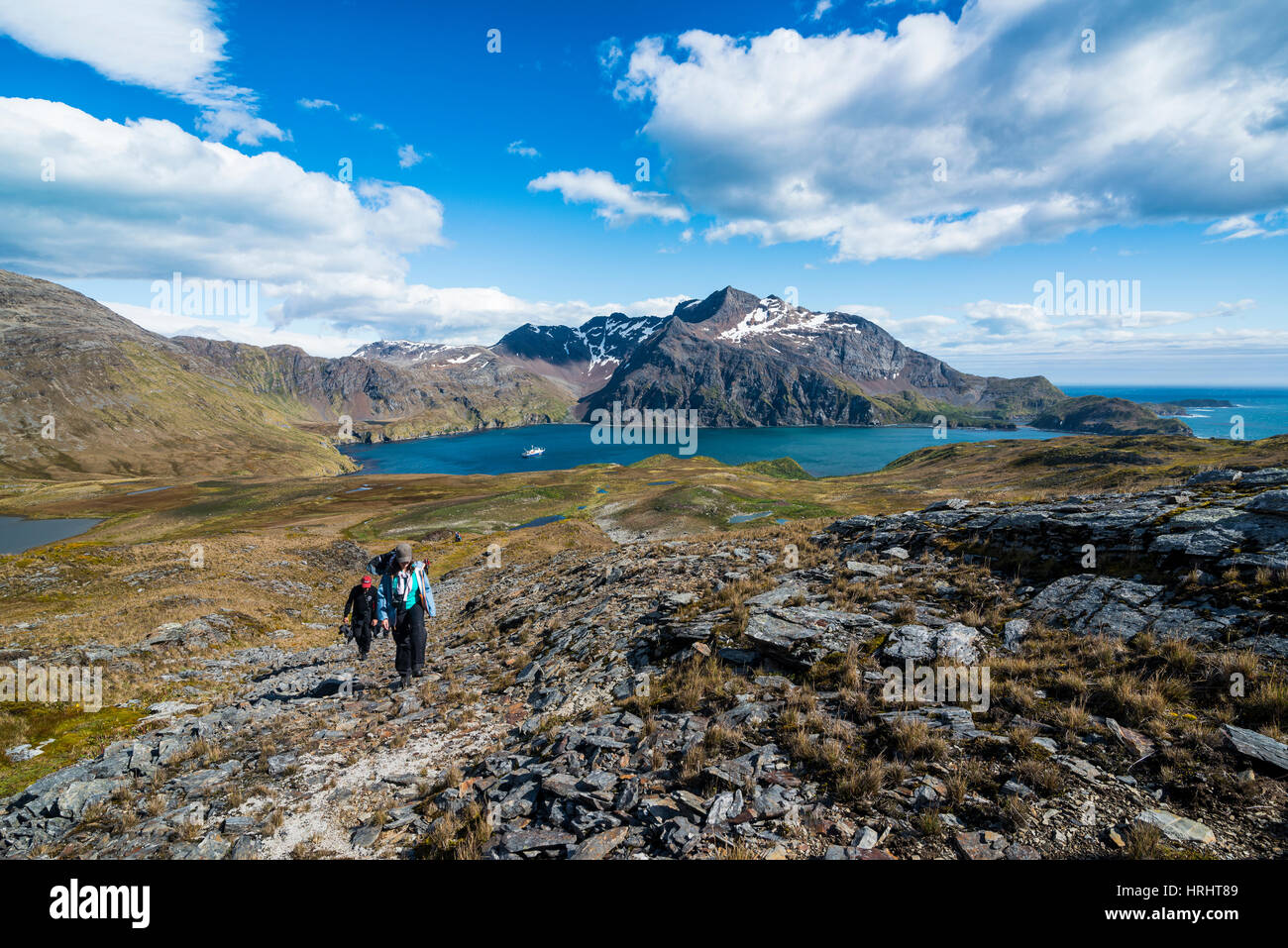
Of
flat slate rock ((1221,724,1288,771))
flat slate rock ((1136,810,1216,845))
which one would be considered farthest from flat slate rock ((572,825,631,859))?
flat slate rock ((1221,724,1288,771))

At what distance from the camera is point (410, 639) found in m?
15.9

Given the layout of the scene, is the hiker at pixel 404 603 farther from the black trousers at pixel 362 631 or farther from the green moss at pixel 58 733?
the green moss at pixel 58 733

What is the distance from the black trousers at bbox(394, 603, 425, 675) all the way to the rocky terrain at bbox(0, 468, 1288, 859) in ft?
2.61

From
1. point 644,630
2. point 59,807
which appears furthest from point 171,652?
point 644,630

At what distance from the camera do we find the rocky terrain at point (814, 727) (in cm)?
651

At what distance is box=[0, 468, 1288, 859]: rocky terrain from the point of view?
6512 millimetres

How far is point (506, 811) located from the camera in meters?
7.72

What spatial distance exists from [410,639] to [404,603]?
1.41 metres

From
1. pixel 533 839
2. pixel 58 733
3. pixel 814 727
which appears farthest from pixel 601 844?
pixel 58 733

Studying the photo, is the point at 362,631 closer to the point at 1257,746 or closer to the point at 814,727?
the point at 814,727
